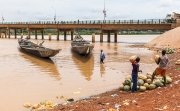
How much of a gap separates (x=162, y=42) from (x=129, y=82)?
3659 cm

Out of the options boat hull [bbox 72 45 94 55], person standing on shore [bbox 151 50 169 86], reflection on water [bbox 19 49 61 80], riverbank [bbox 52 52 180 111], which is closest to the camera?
riverbank [bbox 52 52 180 111]

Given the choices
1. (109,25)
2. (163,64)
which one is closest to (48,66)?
(163,64)

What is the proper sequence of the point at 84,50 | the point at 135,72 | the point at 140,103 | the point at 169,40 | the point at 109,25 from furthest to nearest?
the point at 109,25 < the point at 169,40 < the point at 84,50 < the point at 135,72 < the point at 140,103

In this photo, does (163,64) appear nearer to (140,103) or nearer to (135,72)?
(135,72)

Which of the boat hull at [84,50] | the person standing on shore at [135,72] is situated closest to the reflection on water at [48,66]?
the boat hull at [84,50]

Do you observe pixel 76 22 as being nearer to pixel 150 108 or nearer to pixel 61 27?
pixel 61 27

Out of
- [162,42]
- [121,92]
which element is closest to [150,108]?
[121,92]

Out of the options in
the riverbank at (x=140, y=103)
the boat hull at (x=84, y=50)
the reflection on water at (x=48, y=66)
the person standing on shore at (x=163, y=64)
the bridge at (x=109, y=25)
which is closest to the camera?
the riverbank at (x=140, y=103)

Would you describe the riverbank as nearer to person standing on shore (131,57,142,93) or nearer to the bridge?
person standing on shore (131,57,142,93)

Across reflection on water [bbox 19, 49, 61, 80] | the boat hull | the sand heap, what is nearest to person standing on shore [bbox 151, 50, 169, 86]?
reflection on water [bbox 19, 49, 61, 80]

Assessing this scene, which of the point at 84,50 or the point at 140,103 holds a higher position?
the point at 140,103

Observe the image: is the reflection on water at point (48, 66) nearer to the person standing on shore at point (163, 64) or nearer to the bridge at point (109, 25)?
the person standing on shore at point (163, 64)

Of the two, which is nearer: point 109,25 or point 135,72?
point 135,72

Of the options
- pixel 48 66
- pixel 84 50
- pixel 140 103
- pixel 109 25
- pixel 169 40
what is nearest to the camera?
pixel 140 103
